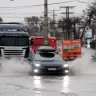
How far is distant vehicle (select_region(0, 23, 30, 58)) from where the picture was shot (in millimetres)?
33625

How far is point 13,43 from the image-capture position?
111 feet

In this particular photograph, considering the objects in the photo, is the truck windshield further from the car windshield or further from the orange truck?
the orange truck

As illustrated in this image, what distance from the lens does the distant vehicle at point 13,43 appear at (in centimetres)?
3362

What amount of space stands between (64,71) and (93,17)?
48759 millimetres

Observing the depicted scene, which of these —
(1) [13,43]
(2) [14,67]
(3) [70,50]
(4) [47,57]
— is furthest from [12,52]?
(3) [70,50]

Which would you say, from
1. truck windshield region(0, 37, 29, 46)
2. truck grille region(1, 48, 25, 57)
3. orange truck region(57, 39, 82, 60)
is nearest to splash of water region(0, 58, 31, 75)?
truck grille region(1, 48, 25, 57)

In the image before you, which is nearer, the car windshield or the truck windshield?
the car windshield

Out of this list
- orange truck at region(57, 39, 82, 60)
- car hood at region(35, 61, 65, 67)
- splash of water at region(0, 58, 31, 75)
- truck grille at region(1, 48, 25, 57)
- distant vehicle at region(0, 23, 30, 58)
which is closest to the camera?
car hood at region(35, 61, 65, 67)

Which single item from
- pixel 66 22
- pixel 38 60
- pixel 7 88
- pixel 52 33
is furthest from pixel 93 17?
pixel 52 33

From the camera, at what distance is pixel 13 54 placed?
34.1m

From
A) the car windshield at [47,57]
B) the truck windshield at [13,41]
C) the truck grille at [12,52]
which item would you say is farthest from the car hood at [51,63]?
the truck grille at [12,52]

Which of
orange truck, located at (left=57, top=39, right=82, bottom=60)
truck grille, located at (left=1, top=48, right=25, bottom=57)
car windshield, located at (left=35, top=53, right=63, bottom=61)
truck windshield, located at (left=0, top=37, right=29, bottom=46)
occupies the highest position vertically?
truck windshield, located at (left=0, top=37, right=29, bottom=46)

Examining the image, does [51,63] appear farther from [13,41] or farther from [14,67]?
[13,41]

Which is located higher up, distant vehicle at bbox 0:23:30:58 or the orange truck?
distant vehicle at bbox 0:23:30:58
